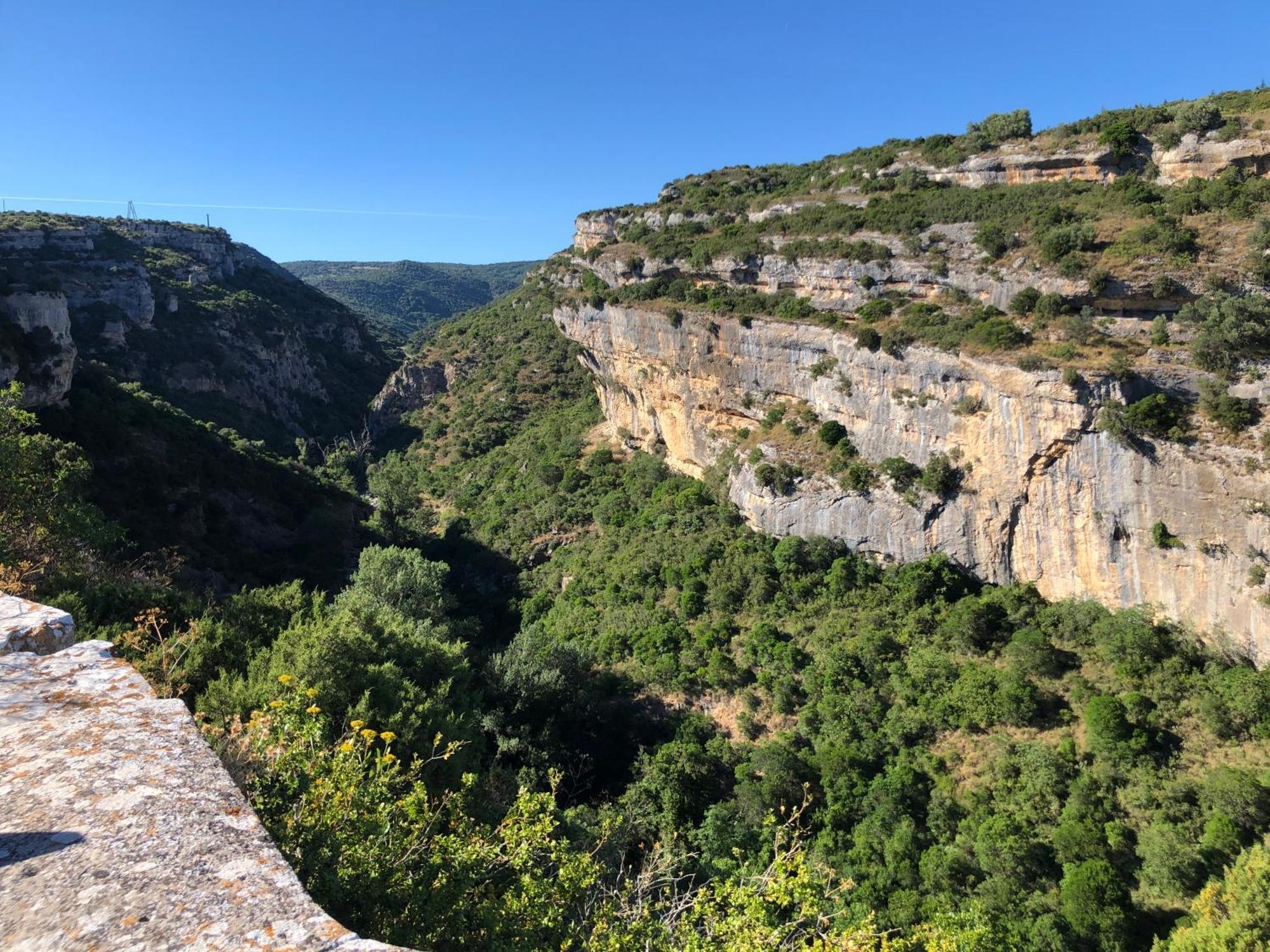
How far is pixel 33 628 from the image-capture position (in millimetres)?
4480

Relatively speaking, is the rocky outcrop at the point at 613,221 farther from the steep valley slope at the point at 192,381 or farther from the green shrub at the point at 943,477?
the steep valley slope at the point at 192,381

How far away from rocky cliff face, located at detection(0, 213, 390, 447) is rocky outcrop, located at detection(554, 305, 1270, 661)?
34435 mm

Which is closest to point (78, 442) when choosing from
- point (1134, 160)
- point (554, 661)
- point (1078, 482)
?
point (554, 661)

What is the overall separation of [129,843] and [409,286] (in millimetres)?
161379

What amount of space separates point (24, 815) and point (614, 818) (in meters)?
13.4

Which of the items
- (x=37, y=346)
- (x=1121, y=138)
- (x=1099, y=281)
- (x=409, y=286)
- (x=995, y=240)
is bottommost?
(x=1099, y=281)

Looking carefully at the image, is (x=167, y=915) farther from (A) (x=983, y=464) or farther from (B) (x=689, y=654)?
(A) (x=983, y=464)

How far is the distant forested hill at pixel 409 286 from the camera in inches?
5157

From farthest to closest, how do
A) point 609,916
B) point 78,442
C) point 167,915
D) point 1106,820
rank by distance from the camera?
point 78,442, point 1106,820, point 609,916, point 167,915

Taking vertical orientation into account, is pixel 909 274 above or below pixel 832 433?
above

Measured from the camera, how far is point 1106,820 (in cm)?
1589

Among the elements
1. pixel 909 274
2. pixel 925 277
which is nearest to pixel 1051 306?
pixel 925 277

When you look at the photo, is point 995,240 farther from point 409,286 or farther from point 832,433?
point 409,286

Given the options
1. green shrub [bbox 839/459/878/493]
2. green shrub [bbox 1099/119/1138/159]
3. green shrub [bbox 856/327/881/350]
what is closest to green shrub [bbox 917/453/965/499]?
green shrub [bbox 839/459/878/493]
